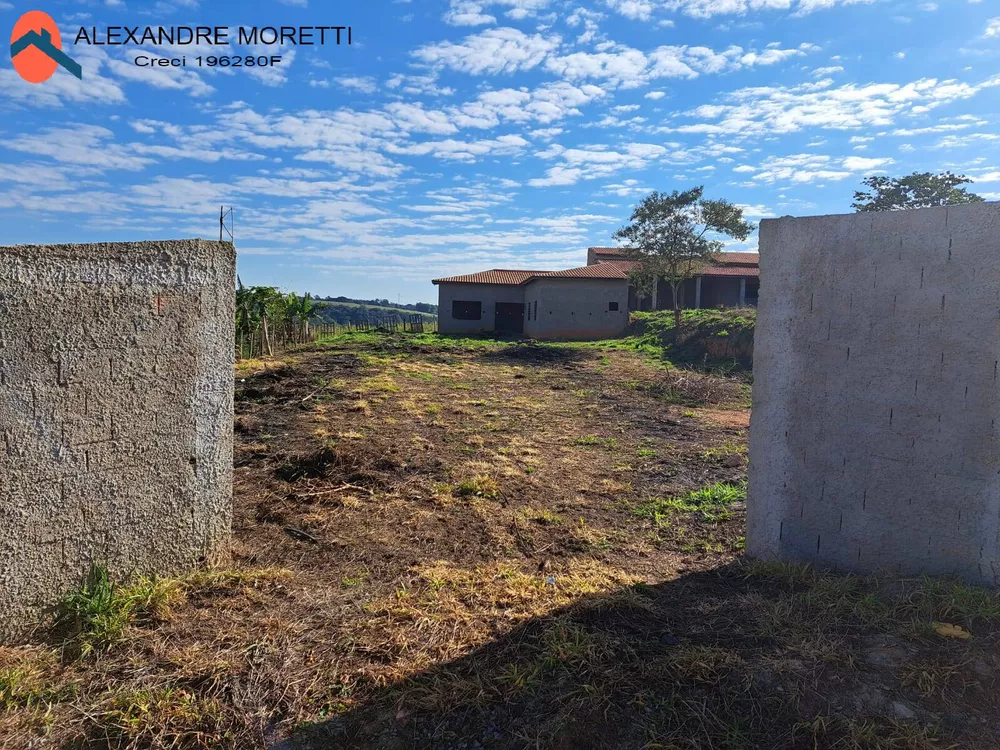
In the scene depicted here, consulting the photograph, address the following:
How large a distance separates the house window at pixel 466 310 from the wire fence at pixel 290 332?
117 inches

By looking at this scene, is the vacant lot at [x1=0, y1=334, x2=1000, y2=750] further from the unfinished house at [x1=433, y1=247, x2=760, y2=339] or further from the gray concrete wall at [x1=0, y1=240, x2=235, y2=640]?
the unfinished house at [x1=433, y1=247, x2=760, y2=339]

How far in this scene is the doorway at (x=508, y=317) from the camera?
32.0 meters

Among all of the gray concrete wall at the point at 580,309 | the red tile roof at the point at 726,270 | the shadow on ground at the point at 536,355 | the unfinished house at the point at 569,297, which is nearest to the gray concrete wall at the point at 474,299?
the unfinished house at the point at 569,297

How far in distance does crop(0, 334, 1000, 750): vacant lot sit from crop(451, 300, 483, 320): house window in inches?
1032

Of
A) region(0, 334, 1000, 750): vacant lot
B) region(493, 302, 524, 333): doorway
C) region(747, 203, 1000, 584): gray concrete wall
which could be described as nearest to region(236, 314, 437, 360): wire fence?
region(493, 302, 524, 333): doorway

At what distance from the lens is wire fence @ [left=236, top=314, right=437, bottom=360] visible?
792 inches

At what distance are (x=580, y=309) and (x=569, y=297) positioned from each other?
78 centimetres

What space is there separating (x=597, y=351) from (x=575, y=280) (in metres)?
7.65

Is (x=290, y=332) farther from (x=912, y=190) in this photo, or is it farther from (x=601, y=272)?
(x=912, y=190)

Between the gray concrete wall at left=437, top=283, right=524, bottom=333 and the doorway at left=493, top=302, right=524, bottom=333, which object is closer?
the gray concrete wall at left=437, top=283, right=524, bottom=333

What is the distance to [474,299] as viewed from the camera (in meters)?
31.7

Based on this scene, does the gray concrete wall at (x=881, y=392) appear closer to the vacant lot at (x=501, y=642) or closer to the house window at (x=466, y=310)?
the vacant lot at (x=501, y=642)

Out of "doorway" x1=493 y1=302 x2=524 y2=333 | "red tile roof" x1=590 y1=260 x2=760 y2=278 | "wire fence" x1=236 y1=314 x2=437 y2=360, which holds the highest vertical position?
"red tile roof" x1=590 y1=260 x2=760 y2=278

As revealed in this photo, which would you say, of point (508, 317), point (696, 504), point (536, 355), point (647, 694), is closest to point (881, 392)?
point (647, 694)
